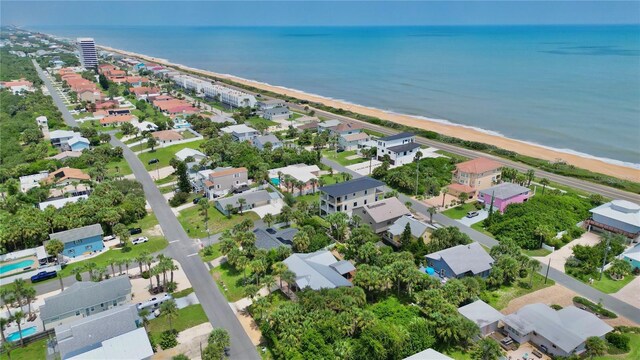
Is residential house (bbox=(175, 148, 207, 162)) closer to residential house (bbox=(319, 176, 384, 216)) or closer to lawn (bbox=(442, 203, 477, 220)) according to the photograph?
residential house (bbox=(319, 176, 384, 216))

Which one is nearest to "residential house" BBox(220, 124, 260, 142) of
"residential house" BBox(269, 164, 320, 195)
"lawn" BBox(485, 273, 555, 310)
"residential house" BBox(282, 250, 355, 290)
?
"residential house" BBox(269, 164, 320, 195)

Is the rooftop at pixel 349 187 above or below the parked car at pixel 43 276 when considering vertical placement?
above

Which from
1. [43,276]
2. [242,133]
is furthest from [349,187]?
[242,133]

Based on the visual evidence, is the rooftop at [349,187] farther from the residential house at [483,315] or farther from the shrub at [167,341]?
the shrub at [167,341]

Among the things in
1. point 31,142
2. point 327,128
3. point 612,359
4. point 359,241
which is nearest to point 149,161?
point 31,142

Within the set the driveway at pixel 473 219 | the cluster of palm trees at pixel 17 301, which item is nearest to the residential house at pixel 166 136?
the cluster of palm trees at pixel 17 301

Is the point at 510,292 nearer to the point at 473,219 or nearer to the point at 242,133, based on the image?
the point at 473,219
